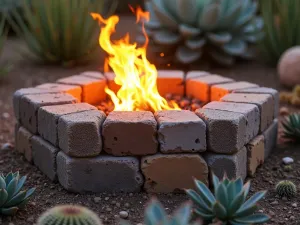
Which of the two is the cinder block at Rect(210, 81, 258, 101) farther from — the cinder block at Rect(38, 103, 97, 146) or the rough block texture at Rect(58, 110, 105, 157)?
the rough block texture at Rect(58, 110, 105, 157)

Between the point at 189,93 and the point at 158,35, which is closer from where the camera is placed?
the point at 189,93

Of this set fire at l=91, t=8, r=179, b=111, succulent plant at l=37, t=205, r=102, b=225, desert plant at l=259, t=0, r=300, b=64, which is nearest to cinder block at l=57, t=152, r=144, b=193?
fire at l=91, t=8, r=179, b=111

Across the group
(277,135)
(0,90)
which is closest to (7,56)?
(0,90)

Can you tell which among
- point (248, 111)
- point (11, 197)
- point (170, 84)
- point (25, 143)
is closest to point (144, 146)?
point (248, 111)

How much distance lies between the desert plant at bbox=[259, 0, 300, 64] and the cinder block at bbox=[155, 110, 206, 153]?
12.5 feet

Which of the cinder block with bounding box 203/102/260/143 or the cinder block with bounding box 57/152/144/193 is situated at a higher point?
the cinder block with bounding box 203/102/260/143

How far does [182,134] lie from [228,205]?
0.74 metres

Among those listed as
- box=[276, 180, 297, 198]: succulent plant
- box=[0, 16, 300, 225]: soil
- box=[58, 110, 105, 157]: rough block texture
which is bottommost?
box=[0, 16, 300, 225]: soil

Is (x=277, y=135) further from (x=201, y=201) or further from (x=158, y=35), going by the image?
(x=158, y=35)

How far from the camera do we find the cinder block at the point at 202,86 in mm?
4880

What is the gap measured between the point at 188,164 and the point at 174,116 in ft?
1.06

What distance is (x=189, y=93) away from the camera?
5.08 metres

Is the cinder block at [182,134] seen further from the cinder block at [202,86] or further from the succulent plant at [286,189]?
the cinder block at [202,86]

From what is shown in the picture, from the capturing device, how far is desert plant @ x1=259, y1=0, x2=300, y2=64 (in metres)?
7.18
